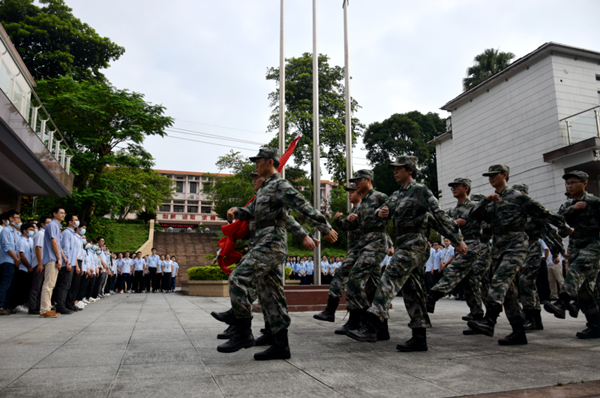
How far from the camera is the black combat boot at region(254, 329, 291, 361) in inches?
157

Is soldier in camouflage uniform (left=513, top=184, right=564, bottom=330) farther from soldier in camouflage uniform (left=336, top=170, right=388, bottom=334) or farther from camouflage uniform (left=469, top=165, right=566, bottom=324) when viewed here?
soldier in camouflage uniform (left=336, top=170, right=388, bottom=334)

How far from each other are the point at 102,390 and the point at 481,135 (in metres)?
20.7

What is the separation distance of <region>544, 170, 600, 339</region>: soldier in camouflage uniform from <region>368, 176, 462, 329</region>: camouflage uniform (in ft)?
6.62

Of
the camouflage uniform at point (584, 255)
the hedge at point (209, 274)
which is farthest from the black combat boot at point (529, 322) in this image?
the hedge at point (209, 274)

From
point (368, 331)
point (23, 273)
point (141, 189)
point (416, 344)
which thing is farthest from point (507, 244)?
point (141, 189)

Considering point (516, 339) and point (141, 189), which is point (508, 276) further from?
point (141, 189)

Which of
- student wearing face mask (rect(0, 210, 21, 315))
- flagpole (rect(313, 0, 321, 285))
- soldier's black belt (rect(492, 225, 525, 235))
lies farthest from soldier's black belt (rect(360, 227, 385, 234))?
student wearing face mask (rect(0, 210, 21, 315))

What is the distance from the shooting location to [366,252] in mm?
5605

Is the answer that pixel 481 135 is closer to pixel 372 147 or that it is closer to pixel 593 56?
pixel 593 56

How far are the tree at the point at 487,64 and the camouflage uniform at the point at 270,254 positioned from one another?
31932 mm

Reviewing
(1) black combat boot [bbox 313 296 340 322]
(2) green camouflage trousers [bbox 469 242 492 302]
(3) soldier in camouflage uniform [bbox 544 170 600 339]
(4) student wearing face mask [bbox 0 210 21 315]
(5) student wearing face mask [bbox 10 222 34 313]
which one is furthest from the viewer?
(5) student wearing face mask [bbox 10 222 34 313]

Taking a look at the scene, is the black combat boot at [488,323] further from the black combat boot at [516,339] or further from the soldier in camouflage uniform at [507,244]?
the black combat boot at [516,339]

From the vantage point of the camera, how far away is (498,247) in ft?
17.9

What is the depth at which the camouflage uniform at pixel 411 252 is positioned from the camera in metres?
4.59
